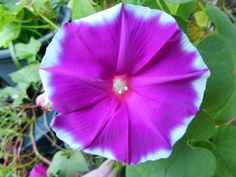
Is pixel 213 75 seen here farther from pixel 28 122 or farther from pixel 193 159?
pixel 28 122

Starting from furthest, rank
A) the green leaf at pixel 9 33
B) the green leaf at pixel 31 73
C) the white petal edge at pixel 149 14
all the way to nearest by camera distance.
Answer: the green leaf at pixel 31 73
the green leaf at pixel 9 33
the white petal edge at pixel 149 14

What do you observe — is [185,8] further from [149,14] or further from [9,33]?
[9,33]

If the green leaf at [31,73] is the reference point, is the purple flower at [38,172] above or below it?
above

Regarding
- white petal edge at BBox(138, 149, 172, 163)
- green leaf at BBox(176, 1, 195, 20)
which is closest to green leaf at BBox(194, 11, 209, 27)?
green leaf at BBox(176, 1, 195, 20)

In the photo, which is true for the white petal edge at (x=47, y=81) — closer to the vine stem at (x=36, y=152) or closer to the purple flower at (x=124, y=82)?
the purple flower at (x=124, y=82)

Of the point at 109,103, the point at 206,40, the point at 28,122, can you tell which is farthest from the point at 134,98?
the point at 28,122

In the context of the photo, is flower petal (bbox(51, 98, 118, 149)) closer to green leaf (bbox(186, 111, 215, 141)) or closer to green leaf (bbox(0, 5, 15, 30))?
green leaf (bbox(186, 111, 215, 141))

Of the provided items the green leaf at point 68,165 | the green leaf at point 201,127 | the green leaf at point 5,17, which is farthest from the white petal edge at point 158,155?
the green leaf at point 5,17

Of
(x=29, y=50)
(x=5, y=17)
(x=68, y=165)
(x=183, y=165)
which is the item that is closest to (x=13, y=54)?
(x=29, y=50)
